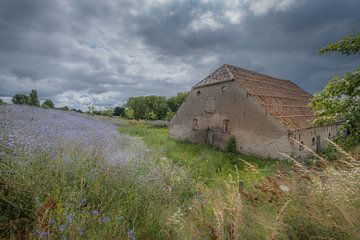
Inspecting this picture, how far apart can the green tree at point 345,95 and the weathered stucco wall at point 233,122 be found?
3.94 metres

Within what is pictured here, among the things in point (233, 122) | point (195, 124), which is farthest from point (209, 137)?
point (233, 122)

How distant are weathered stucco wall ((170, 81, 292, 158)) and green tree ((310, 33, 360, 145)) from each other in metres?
3.94

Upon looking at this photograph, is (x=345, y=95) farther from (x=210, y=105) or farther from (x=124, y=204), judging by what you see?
(x=210, y=105)

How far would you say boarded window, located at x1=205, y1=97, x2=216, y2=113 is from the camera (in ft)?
44.3

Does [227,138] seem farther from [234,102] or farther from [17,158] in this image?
[17,158]

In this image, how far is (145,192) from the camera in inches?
136

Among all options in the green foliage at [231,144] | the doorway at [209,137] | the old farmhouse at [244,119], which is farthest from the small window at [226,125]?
the doorway at [209,137]

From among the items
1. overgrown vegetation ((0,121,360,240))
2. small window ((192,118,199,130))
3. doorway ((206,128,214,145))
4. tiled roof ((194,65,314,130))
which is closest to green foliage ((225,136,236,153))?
doorway ((206,128,214,145))

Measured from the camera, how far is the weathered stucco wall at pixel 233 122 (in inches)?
410

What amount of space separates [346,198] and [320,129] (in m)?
13.6

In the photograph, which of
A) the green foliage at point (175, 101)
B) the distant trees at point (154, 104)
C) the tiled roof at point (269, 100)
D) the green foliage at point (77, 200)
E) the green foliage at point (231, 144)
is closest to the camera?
the green foliage at point (77, 200)

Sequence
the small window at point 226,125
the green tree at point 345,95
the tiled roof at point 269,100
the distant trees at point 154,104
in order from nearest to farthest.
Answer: the green tree at point 345,95 → the tiled roof at point 269,100 → the small window at point 226,125 → the distant trees at point 154,104

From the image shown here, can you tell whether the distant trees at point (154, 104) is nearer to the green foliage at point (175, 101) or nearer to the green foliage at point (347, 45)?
the green foliage at point (175, 101)

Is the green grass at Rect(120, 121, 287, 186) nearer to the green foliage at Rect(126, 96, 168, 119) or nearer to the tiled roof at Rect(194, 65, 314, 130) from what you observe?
the tiled roof at Rect(194, 65, 314, 130)
